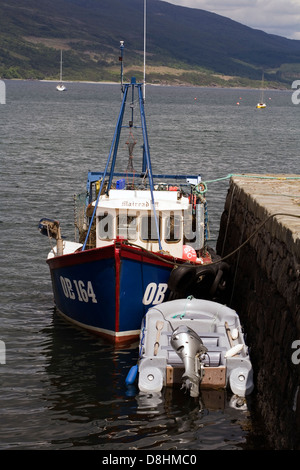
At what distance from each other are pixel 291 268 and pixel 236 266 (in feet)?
21.2

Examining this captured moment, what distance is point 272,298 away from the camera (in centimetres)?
1354

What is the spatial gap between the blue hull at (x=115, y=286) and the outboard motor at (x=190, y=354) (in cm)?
267

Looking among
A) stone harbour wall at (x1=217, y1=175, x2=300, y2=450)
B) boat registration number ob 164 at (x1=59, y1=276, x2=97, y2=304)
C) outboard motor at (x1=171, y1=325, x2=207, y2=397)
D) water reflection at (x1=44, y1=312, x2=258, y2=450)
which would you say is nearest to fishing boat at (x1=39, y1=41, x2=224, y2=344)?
boat registration number ob 164 at (x1=59, y1=276, x2=97, y2=304)

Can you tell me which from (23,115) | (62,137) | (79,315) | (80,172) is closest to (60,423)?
(79,315)

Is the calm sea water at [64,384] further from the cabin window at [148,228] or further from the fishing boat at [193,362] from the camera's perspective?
the cabin window at [148,228]

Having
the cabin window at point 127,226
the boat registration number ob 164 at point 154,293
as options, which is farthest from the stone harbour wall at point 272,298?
the cabin window at point 127,226

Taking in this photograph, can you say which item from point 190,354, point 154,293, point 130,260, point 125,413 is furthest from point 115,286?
point 125,413

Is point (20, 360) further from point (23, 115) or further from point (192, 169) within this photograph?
point (23, 115)

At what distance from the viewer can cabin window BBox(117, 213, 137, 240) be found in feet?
59.6

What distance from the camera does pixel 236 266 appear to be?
18.8 metres

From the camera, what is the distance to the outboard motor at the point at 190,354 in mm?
13508

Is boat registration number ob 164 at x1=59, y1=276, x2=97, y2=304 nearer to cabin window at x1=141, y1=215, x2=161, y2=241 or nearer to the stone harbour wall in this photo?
cabin window at x1=141, y1=215, x2=161, y2=241

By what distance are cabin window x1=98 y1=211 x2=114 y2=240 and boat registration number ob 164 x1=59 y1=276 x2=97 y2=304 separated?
1.43 meters

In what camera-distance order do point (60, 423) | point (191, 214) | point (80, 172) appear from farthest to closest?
point (80, 172)
point (191, 214)
point (60, 423)
